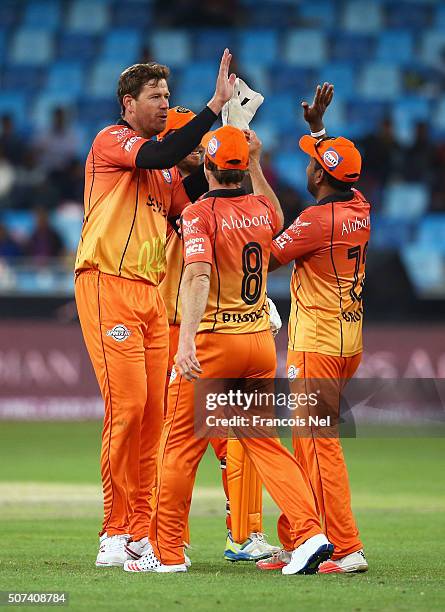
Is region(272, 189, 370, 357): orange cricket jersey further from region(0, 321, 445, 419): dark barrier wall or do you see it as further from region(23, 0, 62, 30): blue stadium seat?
region(23, 0, 62, 30): blue stadium seat

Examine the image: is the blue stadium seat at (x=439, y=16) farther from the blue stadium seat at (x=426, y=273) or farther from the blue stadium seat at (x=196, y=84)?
the blue stadium seat at (x=426, y=273)

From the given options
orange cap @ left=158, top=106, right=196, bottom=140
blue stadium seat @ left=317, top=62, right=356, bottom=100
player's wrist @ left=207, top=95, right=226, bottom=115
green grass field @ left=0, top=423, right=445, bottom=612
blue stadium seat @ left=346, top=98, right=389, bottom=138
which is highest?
blue stadium seat @ left=317, top=62, right=356, bottom=100

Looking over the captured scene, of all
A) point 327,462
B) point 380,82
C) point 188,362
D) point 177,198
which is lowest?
point 327,462

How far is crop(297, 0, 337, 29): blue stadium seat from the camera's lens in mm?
23250

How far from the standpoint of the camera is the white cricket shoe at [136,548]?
701 centimetres

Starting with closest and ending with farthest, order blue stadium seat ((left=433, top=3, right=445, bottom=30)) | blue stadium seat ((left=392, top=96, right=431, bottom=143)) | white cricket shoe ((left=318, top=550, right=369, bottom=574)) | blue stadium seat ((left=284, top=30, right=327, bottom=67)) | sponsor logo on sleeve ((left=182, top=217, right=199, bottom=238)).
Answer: sponsor logo on sleeve ((left=182, top=217, right=199, bottom=238)), white cricket shoe ((left=318, top=550, right=369, bottom=574)), blue stadium seat ((left=392, top=96, right=431, bottom=143)), blue stadium seat ((left=284, top=30, right=327, bottom=67)), blue stadium seat ((left=433, top=3, right=445, bottom=30))

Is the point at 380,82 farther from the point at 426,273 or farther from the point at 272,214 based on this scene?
the point at 272,214

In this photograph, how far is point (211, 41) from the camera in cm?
2289

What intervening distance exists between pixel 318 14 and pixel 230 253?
1768cm

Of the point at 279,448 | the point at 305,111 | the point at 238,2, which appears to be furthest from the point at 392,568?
the point at 238,2

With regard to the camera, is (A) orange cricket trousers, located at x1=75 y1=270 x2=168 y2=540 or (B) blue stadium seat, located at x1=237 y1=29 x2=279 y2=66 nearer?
(A) orange cricket trousers, located at x1=75 y1=270 x2=168 y2=540

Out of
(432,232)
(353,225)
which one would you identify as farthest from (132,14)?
(353,225)

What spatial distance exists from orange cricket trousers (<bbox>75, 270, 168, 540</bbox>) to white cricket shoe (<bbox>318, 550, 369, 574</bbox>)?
41.2 inches

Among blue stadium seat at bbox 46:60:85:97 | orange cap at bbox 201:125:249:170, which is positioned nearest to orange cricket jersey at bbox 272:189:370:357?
orange cap at bbox 201:125:249:170
